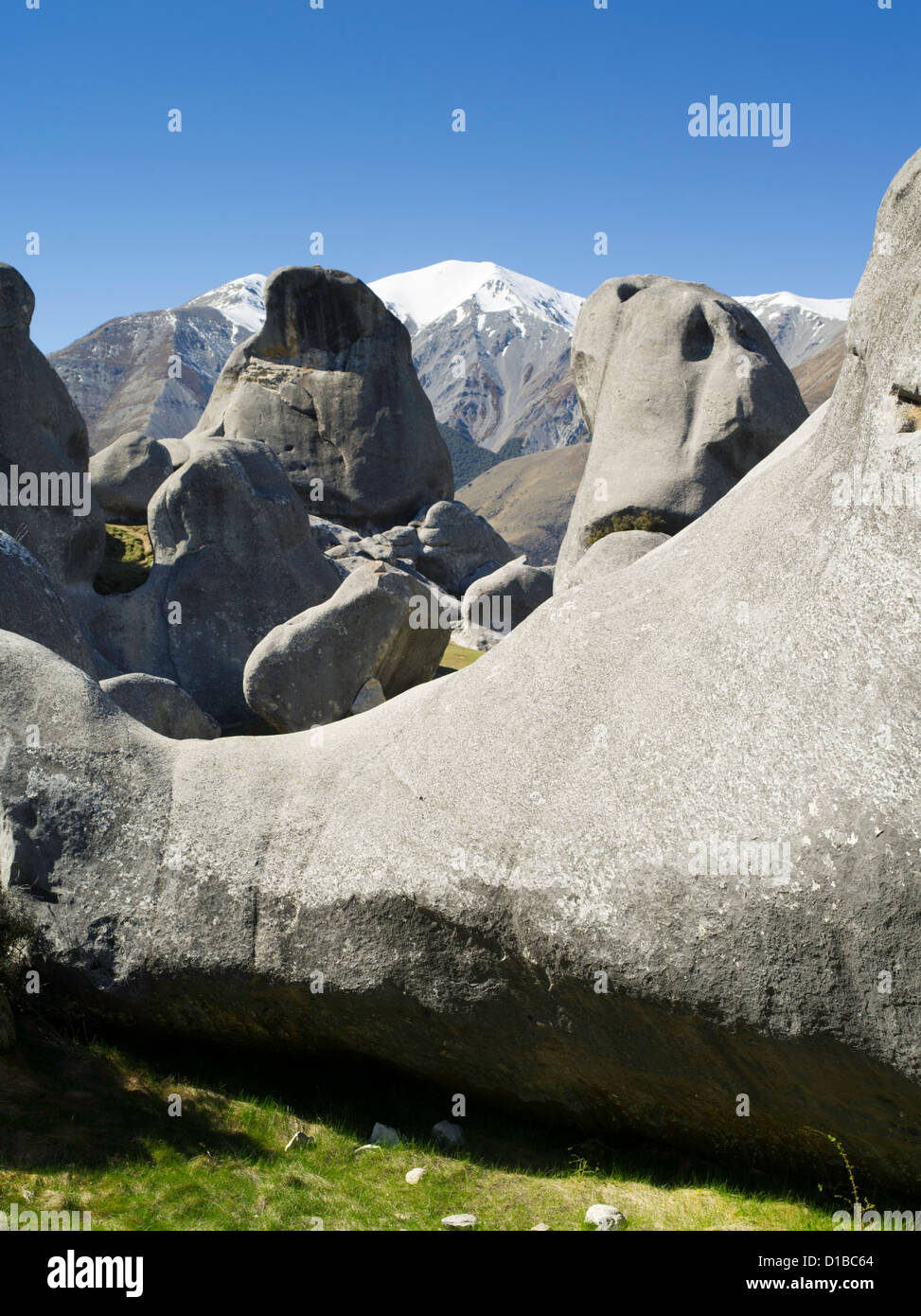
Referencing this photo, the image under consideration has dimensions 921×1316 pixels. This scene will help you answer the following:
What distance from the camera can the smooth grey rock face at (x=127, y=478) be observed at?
17.6 m

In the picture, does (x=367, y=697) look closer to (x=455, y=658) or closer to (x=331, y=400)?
(x=455, y=658)

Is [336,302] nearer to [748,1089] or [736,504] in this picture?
[736,504]

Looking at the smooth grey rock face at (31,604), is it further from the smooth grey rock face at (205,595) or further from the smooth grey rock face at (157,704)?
the smooth grey rock face at (205,595)

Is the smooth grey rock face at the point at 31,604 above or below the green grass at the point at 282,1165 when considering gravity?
above

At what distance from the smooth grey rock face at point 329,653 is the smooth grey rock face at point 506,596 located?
754 centimetres

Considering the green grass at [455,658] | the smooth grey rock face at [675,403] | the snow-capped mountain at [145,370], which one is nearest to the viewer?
the smooth grey rock face at [675,403]

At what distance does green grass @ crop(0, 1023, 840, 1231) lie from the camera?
3611mm

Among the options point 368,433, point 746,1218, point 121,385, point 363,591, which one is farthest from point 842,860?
point 121,385

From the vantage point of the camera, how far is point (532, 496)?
134 metres

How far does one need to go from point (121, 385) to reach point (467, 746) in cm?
16193

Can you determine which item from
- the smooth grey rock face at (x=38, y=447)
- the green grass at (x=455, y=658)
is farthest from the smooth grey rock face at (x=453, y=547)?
the smooth grey rock face at (x=38, y=447)

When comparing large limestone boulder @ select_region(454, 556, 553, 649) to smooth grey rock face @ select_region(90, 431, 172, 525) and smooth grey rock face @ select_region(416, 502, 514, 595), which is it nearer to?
smooth grey rock face @ select_region(416, 502, 514, 595)

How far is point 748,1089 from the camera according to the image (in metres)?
3.79

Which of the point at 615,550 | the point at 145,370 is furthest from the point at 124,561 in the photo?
the point at 145,370
